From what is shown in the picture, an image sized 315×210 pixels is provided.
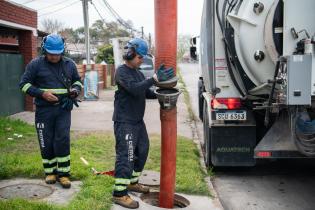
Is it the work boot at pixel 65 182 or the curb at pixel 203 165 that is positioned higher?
the work boot at pixel 65 182

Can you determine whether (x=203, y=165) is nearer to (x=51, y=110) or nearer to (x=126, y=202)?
(x=126, y=202)

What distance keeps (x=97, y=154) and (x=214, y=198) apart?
8.45 ft

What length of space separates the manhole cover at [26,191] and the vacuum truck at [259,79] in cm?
261

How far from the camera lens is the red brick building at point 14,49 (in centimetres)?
1198

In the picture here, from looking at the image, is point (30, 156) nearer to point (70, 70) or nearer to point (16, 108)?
point (70, 70)

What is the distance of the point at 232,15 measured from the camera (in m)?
6.14

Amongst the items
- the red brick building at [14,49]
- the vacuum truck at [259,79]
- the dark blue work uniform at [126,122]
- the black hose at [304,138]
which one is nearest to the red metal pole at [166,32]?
the dark blue work uniform at [126,122]

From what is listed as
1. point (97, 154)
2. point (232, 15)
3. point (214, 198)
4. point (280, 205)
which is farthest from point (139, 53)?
point (97, 154)

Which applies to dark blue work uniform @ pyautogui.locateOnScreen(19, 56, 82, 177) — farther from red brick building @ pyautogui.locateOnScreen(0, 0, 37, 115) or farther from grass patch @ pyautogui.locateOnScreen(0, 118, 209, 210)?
red brick building @ pyautogui.locateOnScreen(0, 0, 37, 115)

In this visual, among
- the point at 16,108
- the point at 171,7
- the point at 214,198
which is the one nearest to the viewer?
the point at 171,7

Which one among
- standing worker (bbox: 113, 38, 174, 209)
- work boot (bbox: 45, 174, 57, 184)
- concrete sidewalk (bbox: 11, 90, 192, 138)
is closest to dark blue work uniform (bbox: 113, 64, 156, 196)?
standing worker (bbox: 113, 38, 174, 209)

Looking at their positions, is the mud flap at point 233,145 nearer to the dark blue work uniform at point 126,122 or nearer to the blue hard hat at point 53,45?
the dark blue work uniform at point 126,122

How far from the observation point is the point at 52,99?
553cm

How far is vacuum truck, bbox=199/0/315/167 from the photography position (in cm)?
508
